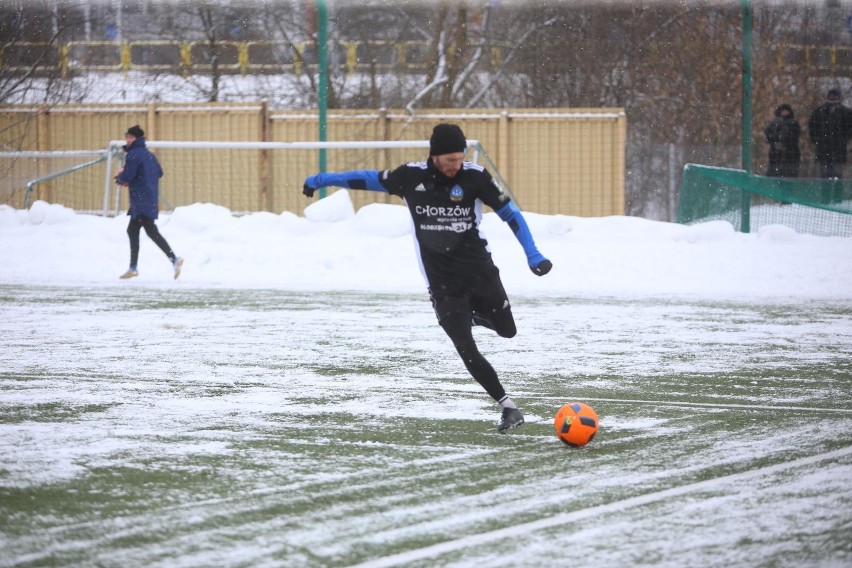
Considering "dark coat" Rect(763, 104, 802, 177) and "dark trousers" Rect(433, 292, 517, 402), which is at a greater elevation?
"dark coat" Rect(763, 104, 802, 177)

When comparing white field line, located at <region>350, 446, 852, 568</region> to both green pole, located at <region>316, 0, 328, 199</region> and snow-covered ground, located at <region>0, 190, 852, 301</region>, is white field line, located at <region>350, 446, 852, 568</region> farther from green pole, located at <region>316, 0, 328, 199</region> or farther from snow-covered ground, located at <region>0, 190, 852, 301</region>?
green pole, located at <region>316, 0, 328, 199</region>

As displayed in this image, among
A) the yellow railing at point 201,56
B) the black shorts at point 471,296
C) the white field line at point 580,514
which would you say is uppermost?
the yellow railing at point 201,56

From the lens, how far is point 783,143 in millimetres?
20359

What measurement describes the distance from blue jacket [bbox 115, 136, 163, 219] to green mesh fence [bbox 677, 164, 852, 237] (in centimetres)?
859

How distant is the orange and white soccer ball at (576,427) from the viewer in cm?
654

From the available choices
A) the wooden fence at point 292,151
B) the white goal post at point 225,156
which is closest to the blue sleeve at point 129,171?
the white goal post at point 225,156

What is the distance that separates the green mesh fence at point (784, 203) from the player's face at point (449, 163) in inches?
495

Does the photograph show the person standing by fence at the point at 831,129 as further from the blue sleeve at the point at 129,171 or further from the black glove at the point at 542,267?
the black glove at the point at 542,267

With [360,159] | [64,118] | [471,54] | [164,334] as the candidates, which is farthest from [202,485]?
[471,54]

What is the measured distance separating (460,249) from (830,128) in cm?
1445

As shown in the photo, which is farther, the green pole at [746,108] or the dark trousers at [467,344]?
the green pole at [746,108]

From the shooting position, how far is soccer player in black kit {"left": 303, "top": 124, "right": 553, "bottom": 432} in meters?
6.98

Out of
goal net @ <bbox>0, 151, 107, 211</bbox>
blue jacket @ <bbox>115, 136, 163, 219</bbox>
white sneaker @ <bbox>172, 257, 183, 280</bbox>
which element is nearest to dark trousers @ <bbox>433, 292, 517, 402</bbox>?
blue jacket @ <bbox>115, 136, 163, 219</bbox>

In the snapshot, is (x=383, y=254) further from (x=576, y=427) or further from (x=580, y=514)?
(x=580, y=514)
